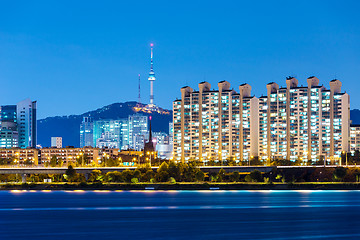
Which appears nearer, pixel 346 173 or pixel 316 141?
pixel 346 173

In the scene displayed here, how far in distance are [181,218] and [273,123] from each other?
12338 cm

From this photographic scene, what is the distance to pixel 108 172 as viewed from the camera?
138 metres

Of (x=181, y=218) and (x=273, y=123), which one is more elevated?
(x=273, y=123)

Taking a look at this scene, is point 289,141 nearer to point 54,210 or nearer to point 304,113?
point 304,113

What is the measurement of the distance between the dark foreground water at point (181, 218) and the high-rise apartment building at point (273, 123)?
88.5m

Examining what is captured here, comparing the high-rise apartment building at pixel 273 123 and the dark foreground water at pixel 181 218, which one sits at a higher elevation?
the high-rise apartment building at pixel 273 123

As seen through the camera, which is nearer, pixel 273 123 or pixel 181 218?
pixel 181 218

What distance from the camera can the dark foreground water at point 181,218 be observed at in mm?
57625

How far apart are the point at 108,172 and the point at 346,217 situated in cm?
7190

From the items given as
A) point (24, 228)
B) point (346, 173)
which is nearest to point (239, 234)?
point (24, 228)

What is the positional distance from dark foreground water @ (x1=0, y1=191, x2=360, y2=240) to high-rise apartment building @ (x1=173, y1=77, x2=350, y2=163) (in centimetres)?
8851

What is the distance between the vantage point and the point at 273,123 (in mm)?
192500

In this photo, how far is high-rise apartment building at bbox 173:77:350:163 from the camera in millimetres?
186250

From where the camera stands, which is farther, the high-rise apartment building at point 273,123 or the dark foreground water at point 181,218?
the high-rise apartment building at point 273,123
